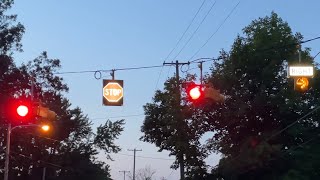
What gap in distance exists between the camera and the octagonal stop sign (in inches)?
730

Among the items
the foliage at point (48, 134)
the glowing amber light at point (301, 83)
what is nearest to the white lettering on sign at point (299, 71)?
the glowing amber light at point (301, 83)

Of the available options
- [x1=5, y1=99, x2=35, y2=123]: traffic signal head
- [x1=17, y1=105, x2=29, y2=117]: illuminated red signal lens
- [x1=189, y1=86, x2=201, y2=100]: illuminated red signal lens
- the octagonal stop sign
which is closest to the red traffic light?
[x1=189, y1=86, x2=201, y2=100]: illuminated red signal lens

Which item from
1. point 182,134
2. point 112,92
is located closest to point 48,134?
point 182,134

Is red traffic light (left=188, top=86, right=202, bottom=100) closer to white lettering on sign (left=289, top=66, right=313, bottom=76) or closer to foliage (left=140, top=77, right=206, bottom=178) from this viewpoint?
white lettering on sign (left=289, top=66, right=313, bottom=76)

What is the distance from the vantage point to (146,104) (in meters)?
64.1

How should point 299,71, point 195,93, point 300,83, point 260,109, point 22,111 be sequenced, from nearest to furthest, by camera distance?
point 22,111 < point 195,93 < point 299,71 < point 300,83 < point 260,109

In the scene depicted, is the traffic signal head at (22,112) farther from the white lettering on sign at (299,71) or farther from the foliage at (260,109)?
the foliage at (260,109)

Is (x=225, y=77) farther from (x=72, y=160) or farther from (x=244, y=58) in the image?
(x=72, y=160)

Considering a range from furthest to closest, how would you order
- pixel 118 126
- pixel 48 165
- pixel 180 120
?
pixel 118 126
pixel 48 165
pixel 180 120

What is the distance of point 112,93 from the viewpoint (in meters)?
18.7

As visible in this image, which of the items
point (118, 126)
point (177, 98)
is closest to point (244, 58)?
point (177, 98)

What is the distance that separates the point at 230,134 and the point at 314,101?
843cm

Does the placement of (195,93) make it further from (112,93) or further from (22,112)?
(22,112)

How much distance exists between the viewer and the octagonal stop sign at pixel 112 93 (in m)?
18.5
